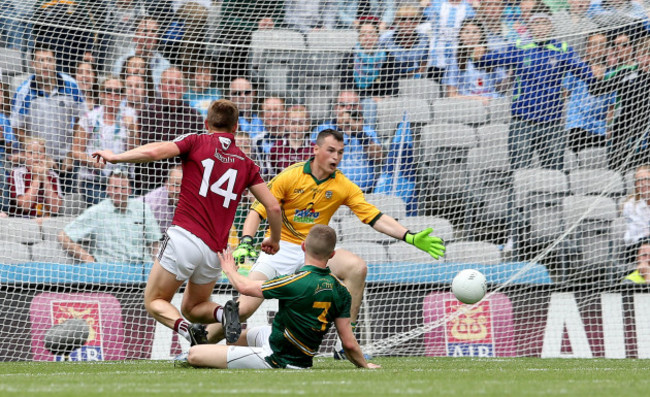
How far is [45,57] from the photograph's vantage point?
10.1 m

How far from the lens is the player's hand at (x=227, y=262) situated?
6.05 metres

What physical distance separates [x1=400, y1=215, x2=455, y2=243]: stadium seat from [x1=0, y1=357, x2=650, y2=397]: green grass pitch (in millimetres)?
3362

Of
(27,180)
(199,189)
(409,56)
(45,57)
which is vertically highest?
(409,56)

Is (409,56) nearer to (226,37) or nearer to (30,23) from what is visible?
(226,37)

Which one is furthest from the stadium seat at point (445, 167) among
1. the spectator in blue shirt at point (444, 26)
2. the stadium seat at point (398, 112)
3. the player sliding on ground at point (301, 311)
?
the player sliding on ground at point (301, 311)

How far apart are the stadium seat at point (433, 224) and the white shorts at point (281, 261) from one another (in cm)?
284

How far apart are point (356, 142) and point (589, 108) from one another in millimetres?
2732

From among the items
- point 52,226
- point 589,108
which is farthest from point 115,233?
point 589,108

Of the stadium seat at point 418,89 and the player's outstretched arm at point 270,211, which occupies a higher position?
the stadium seat at point 418,89

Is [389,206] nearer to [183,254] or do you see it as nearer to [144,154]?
[183,254]

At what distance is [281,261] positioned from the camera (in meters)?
7.56

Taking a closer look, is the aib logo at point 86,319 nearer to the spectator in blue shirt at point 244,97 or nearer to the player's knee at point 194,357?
the player's knee at point 194,357

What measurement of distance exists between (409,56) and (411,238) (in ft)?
13.3

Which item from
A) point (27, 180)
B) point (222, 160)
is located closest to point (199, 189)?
point (222, 160)
